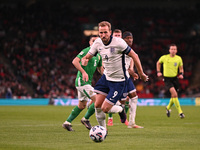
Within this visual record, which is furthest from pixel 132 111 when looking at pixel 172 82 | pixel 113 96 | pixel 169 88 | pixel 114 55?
pixel 172 82

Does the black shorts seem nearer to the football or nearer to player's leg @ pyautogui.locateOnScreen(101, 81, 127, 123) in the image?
player's leg @ pyautogui.locateOnScreen(101, 81, 127, 123)

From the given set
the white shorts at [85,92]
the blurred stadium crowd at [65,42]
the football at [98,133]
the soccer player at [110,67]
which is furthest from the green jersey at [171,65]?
the blurred stadium crowd at [65,42]

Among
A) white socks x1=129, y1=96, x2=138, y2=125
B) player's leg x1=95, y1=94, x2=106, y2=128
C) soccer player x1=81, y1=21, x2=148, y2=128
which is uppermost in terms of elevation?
soccer player x1=81, y1=21, x2=148, y2=128

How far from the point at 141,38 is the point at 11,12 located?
11.5 meters

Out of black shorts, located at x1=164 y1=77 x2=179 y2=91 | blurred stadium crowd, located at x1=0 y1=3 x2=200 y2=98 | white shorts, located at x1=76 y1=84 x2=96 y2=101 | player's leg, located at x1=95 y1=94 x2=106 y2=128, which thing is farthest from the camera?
blurred stadium crowd, located at x1=0 y1=3 x2=200 y2=98

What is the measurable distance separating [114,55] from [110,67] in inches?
10.3

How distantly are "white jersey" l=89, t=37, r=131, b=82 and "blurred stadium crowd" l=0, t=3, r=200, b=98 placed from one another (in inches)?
860

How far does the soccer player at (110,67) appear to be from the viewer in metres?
7.63

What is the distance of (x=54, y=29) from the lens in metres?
36.0

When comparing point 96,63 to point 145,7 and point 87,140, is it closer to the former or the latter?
point 87,140

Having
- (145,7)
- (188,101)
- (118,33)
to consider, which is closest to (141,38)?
(145,7)

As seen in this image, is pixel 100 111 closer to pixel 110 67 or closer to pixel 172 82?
pixel 110 67

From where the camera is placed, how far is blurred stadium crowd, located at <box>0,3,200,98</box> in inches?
1209

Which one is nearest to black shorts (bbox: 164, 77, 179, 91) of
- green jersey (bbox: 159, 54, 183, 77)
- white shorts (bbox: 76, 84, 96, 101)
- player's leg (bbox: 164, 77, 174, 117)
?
player's leg (bbox: 164, 77, 174, 117)
